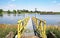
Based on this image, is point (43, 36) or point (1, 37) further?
point (1, 37)

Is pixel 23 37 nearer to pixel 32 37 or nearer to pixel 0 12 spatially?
pixel 32 37

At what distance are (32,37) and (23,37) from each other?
19.4 inches

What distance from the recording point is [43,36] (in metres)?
8.91

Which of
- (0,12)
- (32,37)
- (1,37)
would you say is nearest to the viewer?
(32,37)

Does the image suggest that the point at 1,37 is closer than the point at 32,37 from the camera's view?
No

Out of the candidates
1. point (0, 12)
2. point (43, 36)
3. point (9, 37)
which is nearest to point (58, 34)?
point (43, 36)

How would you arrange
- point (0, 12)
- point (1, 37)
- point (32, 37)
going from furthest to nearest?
point (0, 12) < point (1, 37) < point (32, 37)

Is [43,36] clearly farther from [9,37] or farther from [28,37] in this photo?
[9,37]

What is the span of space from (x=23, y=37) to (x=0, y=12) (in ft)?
332

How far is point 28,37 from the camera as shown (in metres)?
9.46

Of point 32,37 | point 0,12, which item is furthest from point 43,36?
point 0,12

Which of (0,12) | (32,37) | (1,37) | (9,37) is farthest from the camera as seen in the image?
(0,12)

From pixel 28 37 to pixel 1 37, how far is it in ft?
5.66

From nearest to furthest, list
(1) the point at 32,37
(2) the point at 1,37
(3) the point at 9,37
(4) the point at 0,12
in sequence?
(3) the point at 9,37 < (1) the point at 32,37 < (2) the point at 1,37 < (4) the point at 0,12
